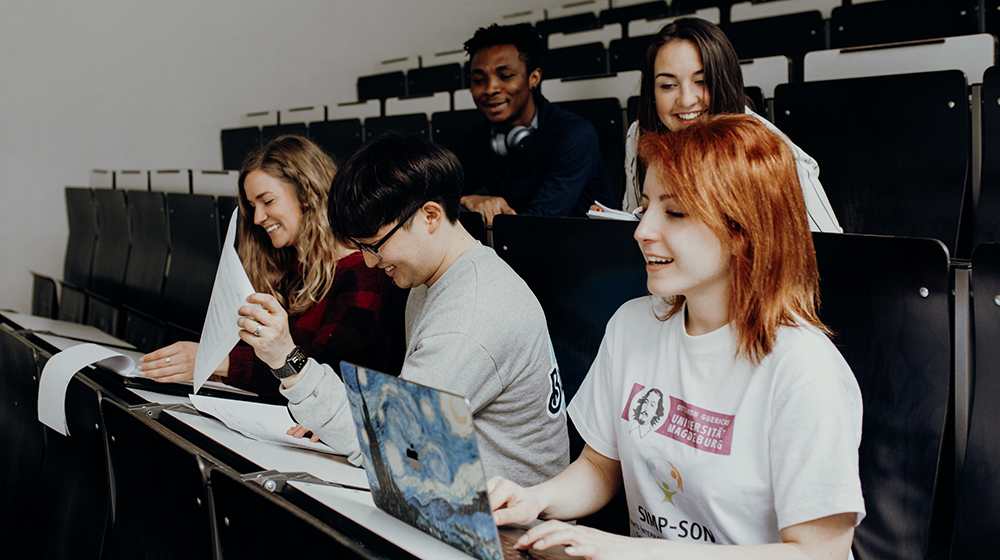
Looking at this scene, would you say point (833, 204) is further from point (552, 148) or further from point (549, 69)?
point (549, 69)

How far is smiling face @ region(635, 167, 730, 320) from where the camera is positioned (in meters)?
0.88

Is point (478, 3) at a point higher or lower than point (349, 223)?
higher

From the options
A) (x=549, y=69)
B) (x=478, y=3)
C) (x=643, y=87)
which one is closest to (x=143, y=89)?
(x=549, y=69)

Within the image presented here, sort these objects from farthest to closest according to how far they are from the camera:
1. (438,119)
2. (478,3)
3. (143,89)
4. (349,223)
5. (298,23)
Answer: (478,3), (298,23), (143,89), (438,119), (349,223)

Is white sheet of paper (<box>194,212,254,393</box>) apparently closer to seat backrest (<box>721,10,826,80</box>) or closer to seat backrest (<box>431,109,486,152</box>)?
seat backrest (<box>431,109,486,152</box>)

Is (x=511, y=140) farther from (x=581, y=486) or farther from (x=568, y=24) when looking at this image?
(x=568, y=24)

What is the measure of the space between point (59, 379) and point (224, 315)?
1.63 feet

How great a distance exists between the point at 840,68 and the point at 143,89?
15.2 ft

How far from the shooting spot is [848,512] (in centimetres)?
78

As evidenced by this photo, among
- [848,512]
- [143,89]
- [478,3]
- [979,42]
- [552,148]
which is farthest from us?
[478,3]

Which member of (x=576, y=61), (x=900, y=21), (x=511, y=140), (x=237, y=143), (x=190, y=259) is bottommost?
(x=190, y=259)

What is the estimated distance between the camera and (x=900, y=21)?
10.6ft

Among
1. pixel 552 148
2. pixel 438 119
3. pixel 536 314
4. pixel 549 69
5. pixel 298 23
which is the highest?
pixel 298 23

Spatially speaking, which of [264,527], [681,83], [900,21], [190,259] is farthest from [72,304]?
[900,21]
